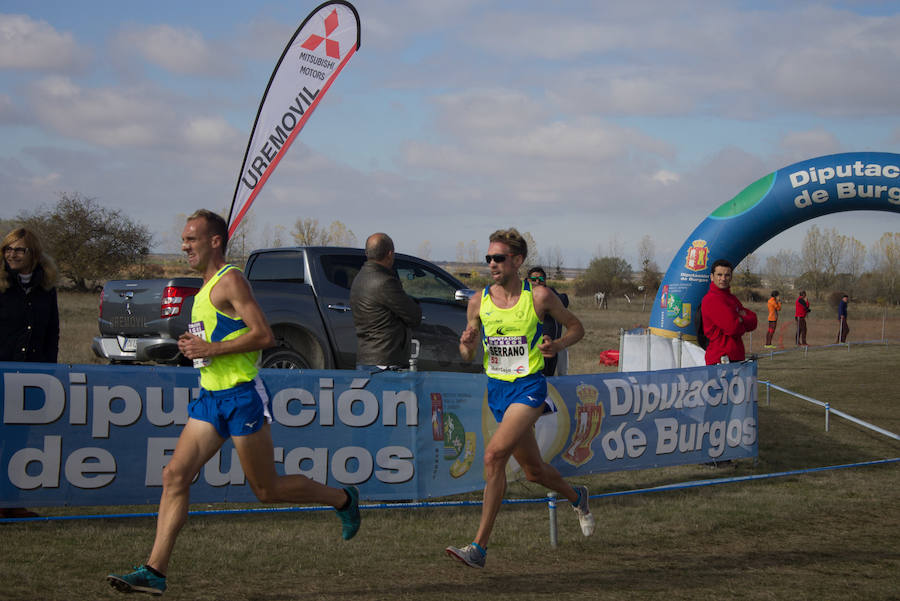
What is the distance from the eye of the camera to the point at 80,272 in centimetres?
4922

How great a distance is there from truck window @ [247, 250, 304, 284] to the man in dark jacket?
3281 millimetres

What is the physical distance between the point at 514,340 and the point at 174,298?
5.20 m

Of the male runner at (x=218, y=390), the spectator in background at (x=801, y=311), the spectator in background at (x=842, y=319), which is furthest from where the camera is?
the spectator in background at (x=842, y=319)

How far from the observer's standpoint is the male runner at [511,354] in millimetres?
4980

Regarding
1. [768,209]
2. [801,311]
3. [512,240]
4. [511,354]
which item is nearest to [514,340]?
[511,354]

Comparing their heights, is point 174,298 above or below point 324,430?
above

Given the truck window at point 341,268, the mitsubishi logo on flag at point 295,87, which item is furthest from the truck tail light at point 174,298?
the mitsubishi logo on flag at point 295,87

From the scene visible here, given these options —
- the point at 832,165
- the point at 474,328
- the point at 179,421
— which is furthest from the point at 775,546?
the point at 832,165

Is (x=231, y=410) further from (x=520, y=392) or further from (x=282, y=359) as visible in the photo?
(x=282, y=359)

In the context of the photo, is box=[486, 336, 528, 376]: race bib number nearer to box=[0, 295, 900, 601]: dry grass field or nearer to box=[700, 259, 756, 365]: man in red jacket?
box=[0, 295, 900, 601]: dry grass field

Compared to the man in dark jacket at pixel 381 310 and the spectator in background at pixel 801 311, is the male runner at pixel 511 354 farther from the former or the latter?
the spectator in background at pixel 801 311

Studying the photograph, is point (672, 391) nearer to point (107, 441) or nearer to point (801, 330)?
point (107, 441)

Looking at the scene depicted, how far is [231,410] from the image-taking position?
4.13 meters

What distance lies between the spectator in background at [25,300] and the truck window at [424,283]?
4.61 m
